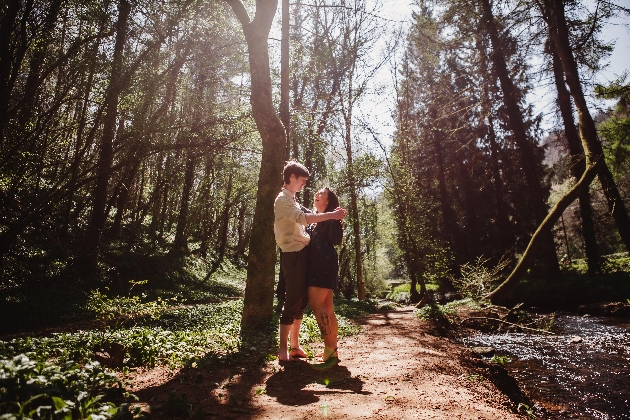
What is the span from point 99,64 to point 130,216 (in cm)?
1954

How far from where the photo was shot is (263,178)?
262 inches

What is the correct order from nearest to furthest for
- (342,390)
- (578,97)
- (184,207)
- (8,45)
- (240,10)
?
(342,390)
(240,10)
(578,97)
(8,45)
(184,207)

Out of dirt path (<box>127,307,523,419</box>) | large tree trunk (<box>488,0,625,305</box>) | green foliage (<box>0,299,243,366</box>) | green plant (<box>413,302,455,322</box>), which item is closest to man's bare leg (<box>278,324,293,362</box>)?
dirt path (<box>127,307,523,419</box>)

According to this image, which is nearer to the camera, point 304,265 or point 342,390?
point 342,390

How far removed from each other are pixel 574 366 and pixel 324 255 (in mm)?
4567

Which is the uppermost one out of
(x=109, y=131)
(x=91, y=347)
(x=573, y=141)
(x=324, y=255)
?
(x=573, y=141)

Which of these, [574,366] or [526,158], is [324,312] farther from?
[526,158]

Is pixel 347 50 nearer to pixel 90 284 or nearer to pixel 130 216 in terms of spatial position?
pixel 90 284

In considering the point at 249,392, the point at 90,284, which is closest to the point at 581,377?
the point at 249,392

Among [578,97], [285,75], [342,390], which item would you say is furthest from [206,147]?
[578,97]

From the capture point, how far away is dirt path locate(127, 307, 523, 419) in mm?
2729

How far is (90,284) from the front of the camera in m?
13.4

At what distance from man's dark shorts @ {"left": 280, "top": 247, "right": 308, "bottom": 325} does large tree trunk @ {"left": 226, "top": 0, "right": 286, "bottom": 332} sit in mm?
2189

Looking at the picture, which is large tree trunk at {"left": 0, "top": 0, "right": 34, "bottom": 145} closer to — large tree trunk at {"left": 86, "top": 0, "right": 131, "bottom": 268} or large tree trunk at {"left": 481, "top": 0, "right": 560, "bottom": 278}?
large tree trunk at {"left": 86, "top": 0, "right": 131, "bottom": 268}
